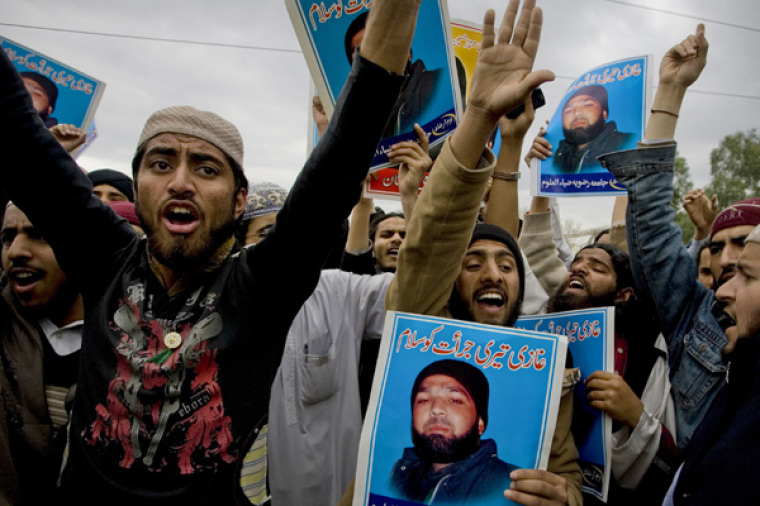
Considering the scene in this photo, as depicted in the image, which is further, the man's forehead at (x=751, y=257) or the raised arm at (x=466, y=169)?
the raised arm at (x=466, y=169)

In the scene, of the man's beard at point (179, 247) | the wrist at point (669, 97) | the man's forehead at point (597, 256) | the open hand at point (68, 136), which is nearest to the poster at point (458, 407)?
the man's beard at point (179, 247)

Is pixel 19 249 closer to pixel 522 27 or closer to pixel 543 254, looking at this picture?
pixel 522 27

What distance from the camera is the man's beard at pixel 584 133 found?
3.17 metres

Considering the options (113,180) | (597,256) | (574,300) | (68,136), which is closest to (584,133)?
(597,256)

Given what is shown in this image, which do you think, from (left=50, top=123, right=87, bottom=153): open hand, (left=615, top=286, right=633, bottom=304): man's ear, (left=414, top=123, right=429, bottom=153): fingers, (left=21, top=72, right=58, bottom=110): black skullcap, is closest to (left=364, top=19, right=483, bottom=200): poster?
(left=414, top=123, right=429, bottom=153): fingers

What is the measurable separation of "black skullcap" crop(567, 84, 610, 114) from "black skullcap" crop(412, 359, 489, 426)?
2388 mm

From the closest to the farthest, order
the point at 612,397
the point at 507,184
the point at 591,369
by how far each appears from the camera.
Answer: the point at 612,397 → the point at 591,369 → the point at 507,184

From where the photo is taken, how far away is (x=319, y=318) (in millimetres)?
1863

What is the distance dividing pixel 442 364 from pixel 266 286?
1.80 feet

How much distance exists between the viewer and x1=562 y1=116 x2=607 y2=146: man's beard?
317 cm

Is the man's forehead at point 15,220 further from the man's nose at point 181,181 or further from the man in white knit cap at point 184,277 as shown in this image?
the man's nose at point 181,181

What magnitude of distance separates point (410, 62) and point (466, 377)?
132 cm

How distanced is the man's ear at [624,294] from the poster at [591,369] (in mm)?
973

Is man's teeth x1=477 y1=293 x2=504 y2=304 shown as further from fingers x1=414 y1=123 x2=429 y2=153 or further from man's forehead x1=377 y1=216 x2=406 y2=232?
man's forehead x1=377 y1=216 x2=406 y2=232
